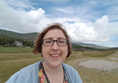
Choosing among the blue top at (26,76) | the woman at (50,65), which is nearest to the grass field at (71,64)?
the woman at (50,65)

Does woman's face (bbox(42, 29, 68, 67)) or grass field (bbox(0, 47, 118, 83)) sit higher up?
woman's face (bbox(42, 29, 68, 67))

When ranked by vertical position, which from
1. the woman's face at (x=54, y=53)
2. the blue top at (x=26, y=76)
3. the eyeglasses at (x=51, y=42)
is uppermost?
the eyeglasses at (x=51, y=42)

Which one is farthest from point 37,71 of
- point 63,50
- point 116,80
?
point 116,80

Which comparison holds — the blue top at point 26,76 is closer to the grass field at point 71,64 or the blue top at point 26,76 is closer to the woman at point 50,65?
the woman at point 50,65

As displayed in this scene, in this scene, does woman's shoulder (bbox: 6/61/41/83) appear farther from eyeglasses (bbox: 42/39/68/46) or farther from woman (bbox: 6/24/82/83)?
eyeglasses (bbox: 42/39/68/46)

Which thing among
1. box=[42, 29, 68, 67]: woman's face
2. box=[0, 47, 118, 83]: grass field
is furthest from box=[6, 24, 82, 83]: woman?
box=[0, 47, 118, 83]: grass field

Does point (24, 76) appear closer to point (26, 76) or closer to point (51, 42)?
point (26, 76)

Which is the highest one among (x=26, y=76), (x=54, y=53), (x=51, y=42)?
(x=51, y=42)

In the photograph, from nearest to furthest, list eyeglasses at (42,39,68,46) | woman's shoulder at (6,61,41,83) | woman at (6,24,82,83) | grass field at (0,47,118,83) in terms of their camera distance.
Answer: woman's shoulder at (6,61,41,83) → woman at (6,24,82,83) → eyeglasses at (42,39,68,46) → grass field at (0,47,118,83)

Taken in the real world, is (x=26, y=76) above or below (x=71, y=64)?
above

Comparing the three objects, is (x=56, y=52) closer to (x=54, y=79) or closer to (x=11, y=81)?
(x=54, y=79)

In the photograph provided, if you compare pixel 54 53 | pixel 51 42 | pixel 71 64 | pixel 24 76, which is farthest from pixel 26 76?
pixel 71 64

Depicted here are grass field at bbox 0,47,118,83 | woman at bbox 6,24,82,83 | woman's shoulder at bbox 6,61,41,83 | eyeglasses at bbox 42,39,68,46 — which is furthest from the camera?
grass field at bbox 0,47,118,83

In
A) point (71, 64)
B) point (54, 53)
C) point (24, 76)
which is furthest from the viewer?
point (71, 64)
